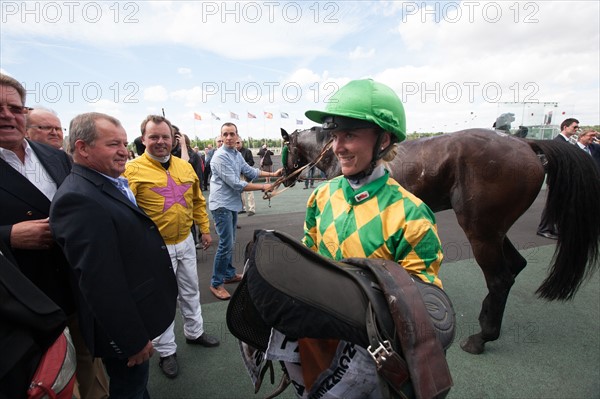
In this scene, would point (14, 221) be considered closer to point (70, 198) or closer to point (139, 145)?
point (70, 198)

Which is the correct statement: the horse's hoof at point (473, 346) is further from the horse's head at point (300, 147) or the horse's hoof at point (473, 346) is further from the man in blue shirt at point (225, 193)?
the horse's head at point (300, 147)

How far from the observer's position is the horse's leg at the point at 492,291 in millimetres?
2627

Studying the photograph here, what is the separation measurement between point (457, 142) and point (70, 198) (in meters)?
3.29

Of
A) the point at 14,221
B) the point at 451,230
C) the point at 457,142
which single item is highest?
the point at 457,142

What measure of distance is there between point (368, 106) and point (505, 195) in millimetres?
2435

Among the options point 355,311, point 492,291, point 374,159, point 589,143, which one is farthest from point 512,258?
point 589,143

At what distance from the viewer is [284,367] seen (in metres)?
1.18

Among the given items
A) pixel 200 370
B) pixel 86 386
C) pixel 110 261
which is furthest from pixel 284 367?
Result: pixel 200 370

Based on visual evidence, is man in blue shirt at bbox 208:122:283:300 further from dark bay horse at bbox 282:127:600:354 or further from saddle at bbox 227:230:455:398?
saddle at bbox 227:230:455:398

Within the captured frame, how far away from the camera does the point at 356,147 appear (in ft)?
3.88

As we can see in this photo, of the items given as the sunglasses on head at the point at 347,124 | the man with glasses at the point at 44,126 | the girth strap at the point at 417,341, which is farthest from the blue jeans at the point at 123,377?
the man with glasses at the point at 44,126

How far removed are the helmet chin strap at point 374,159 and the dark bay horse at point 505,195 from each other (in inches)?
81.3

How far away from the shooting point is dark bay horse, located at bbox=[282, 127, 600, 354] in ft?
8.86

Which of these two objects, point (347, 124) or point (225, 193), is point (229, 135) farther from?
point (347, 124)
